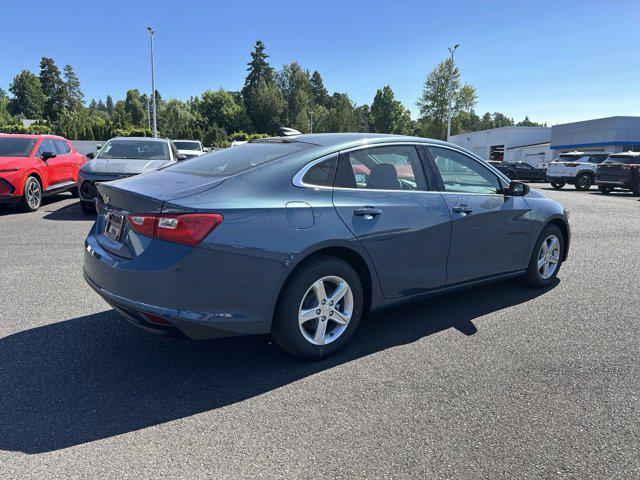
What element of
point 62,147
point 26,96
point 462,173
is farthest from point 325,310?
point 26,96

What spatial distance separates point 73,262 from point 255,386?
13.0ft

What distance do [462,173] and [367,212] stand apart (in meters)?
1.42

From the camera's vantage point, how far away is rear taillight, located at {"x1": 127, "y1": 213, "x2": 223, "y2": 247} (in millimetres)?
2814

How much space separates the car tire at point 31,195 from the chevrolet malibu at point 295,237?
24.7 feet

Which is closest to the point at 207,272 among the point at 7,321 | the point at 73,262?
the point at 7,321

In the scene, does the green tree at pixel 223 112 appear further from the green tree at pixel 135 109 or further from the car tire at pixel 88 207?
the car tire at pixel 88 207

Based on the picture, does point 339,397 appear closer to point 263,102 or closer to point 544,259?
point 544,259

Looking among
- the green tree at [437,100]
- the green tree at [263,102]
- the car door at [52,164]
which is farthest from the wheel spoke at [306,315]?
the green tree at [263,102]

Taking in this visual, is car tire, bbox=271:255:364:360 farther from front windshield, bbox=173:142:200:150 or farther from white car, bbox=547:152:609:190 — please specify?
white car, bbox=547:152:609:190

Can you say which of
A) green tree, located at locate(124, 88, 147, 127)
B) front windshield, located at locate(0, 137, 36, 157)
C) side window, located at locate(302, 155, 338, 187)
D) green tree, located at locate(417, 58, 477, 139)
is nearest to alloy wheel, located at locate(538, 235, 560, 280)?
side window, located at locate(302, 155, 338, 187)

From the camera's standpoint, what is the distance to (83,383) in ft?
10.1

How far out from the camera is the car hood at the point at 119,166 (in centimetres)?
903

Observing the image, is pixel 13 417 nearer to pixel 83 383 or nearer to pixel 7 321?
pixel 83 383

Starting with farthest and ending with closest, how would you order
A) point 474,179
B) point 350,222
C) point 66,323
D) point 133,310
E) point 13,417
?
point 474,179 → point 66,323 → point 350,222 → point 133,310 → point 13,417
